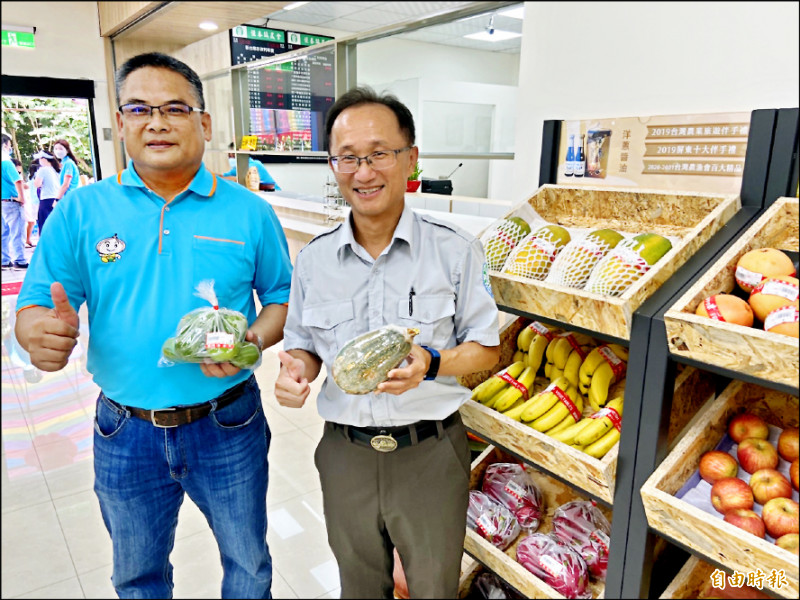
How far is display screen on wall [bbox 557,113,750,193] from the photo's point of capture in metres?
1.41

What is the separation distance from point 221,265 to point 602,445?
3.56ft

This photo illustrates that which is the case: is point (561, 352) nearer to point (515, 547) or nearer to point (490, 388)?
point (490, 388)

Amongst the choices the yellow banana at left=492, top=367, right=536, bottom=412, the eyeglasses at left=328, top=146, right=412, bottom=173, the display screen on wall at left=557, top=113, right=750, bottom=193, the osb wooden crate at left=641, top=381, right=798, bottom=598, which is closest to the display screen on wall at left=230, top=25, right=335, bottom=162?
the eyeglasses at left=328, top=146, right=412, bottom=173

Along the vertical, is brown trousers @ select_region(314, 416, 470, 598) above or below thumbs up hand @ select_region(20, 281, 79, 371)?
below

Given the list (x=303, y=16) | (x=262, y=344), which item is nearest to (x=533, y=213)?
(x=262, y=344)

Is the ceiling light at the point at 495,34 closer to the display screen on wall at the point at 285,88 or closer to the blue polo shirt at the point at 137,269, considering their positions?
the display screen on wall at the point at 285,88

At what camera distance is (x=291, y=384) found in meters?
1.07

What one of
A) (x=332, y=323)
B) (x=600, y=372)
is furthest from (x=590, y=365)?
(x=332, y=323)

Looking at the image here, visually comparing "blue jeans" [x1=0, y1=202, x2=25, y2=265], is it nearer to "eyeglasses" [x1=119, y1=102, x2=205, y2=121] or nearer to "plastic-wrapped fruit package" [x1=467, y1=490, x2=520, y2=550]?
"eyeglasses" [x1=119, y1=102, x2=205, y2=121]

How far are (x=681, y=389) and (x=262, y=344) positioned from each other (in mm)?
1053

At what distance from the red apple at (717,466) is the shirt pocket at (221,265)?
1212mm

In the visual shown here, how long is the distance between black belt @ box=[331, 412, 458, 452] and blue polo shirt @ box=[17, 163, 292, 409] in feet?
1.24

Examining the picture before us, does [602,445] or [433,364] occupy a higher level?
[433,364]

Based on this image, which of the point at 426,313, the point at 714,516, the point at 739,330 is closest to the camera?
the point at 739,330
